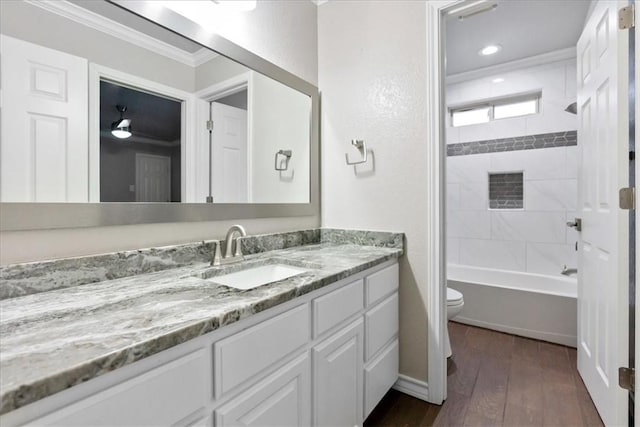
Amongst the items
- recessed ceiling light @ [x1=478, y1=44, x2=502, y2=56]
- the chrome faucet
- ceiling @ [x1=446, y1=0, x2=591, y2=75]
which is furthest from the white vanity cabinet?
recessed ceiling light @ [x1=478, y1=44, x2=502, y2=56]

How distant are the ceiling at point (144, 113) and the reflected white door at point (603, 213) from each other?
187cm

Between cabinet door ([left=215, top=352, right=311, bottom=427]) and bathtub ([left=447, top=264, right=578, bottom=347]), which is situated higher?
cabinet door ([left=215, top=352, right=311, bottom=427])

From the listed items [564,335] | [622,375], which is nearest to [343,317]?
[622,375]

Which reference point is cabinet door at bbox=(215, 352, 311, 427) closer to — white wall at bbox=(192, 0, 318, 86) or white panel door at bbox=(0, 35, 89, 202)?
white panel door at bbox=(0, 35, 89, 202)

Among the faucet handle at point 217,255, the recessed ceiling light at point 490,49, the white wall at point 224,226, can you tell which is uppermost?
the recessed ceiling light at point 490,49

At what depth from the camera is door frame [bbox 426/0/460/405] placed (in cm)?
162

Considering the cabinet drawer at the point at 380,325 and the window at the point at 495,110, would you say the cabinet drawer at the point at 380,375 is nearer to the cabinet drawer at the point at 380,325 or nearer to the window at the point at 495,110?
the cabinet drawer at the point at 380,325

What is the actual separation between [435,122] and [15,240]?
1.73 meters

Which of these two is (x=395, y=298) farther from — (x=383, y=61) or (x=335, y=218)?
(x=383, y=61)

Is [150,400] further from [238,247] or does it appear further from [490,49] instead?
[490,49]

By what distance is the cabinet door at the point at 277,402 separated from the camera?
791mm

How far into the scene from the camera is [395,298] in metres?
1.69

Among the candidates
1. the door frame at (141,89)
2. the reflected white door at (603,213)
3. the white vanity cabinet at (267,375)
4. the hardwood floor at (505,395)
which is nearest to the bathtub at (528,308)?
the hardwood floor at (505,395)

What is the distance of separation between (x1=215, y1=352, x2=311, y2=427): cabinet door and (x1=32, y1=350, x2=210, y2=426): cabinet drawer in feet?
0.36
